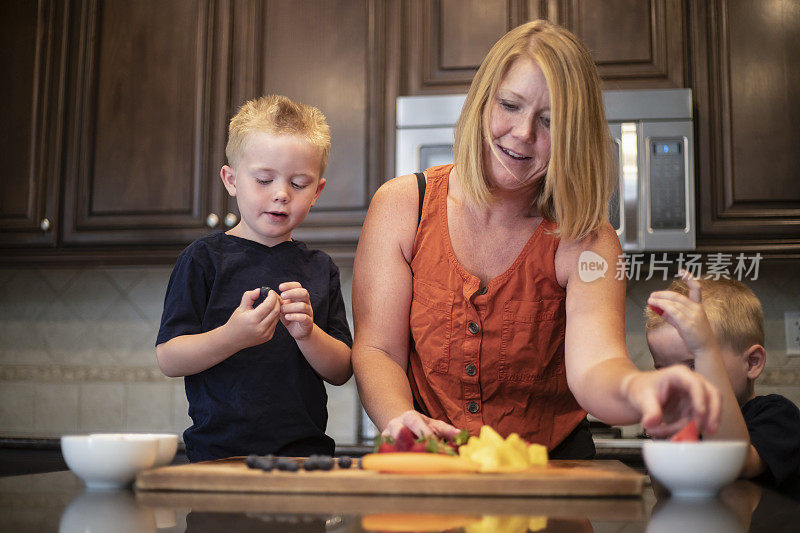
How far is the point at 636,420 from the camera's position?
0.93 meters

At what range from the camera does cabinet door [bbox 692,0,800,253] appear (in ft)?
7.79

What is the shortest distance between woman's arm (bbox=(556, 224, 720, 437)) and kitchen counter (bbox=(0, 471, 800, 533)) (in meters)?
0.10

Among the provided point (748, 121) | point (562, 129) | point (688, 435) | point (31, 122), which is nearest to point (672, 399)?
point (688, 435)

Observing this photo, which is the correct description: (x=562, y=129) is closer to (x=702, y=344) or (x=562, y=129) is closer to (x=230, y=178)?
(x=702, y=344)

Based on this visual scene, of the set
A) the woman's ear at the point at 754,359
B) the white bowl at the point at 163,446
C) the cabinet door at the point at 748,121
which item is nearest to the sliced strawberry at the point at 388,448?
the white bowl at the point at 163,446

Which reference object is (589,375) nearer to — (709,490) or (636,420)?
(636,420)

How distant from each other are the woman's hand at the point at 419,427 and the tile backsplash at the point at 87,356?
1.83m

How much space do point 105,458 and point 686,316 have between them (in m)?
0.75

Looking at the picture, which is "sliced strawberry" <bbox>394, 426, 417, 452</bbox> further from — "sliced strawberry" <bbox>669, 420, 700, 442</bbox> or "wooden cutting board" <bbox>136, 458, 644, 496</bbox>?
"sliced strawberry" <bbox>669, 420, 700, 442</bbox>

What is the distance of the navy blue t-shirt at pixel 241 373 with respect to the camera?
1.20 m

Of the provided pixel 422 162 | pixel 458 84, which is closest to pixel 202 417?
pixel 422 162

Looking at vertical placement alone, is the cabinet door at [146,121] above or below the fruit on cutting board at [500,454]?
above

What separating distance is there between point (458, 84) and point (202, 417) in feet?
5.16

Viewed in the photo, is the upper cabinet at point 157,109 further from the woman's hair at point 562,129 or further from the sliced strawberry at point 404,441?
the sliced strawberry at point 404,441
